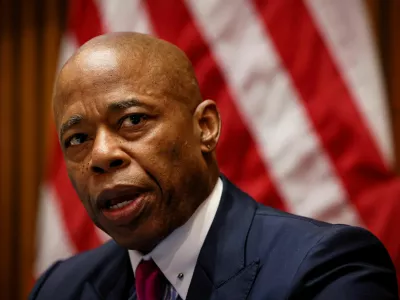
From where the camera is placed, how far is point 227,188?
3.61 ft

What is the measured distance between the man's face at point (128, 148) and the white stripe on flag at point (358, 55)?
0.65 meters

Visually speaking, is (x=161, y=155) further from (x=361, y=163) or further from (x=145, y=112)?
(x=361, y=163)

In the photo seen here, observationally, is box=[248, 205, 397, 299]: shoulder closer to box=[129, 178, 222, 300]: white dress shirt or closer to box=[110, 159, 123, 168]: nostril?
box=[129, 178, 222, 300]: white dress shirt

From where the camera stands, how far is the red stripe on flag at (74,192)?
5.53ft

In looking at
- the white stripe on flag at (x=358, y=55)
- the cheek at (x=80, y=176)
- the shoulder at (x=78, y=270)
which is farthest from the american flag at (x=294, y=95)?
the cheek at (x=80, y=176)

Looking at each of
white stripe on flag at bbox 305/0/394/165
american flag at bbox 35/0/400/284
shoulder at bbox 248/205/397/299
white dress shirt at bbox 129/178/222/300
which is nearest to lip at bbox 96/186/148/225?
white dress shirt at bbox 129/178/222/300

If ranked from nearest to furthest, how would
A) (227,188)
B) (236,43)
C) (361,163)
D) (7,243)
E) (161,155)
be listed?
(161,155) < (227,188) < (361,163) < (236,43) < (7,243)

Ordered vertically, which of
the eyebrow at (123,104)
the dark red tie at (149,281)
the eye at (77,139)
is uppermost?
the eyebrow at (123,104)

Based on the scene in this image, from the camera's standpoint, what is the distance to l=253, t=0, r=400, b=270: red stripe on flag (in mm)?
1472

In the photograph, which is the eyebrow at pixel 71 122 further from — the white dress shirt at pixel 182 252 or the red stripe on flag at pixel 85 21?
the red stripe on flag at pixel 85 21

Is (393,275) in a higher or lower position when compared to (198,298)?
lower

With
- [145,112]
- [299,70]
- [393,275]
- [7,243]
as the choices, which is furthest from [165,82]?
[7,243]

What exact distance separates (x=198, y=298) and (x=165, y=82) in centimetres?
36

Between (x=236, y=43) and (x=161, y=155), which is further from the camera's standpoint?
(x=236, y=43)
